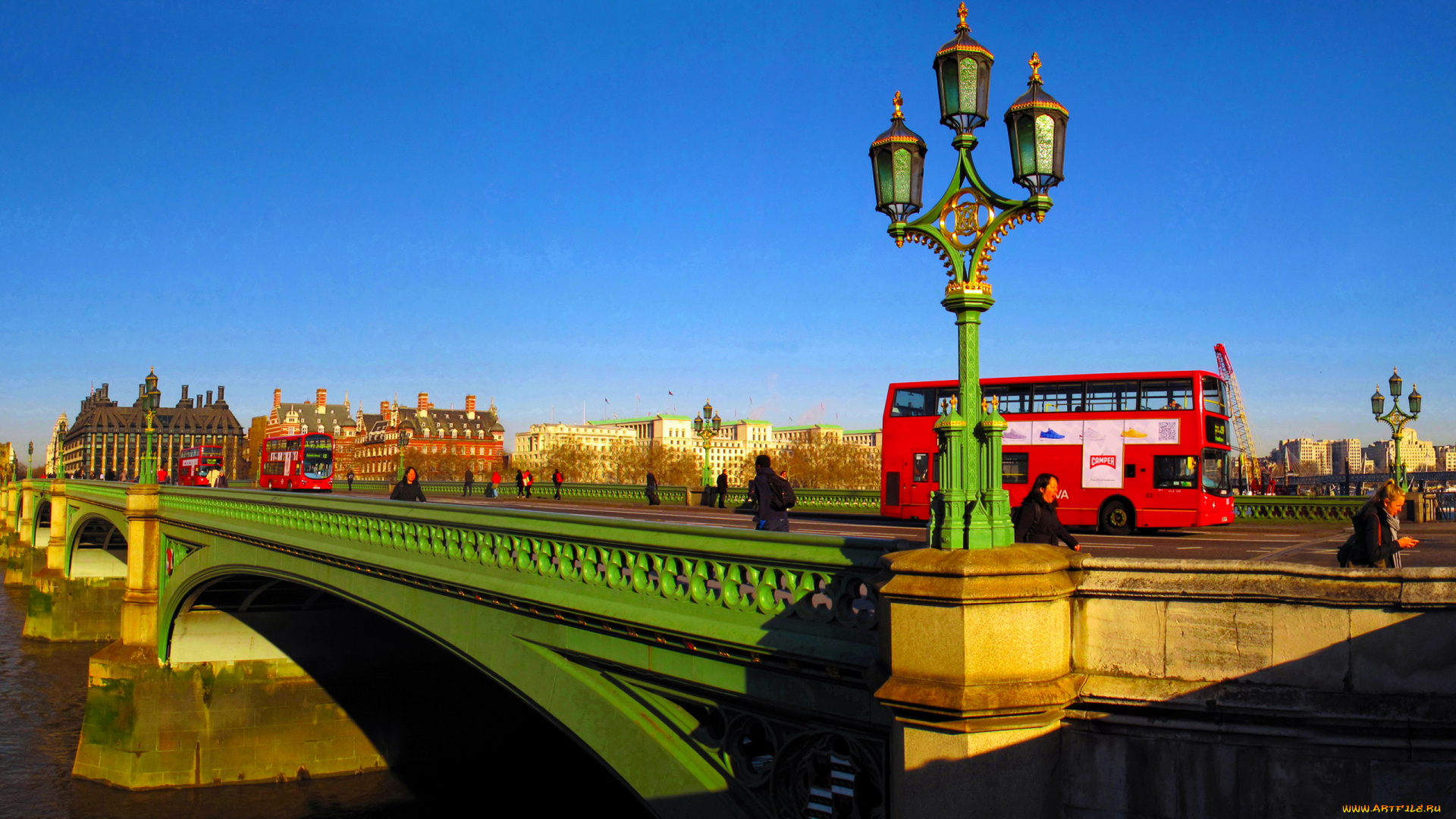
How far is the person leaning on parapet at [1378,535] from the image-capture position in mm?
7277

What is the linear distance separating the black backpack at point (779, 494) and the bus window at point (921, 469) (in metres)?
15.5

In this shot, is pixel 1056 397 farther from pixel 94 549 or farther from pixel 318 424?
pixel 318 424

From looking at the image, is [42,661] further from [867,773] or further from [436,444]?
[436,444]

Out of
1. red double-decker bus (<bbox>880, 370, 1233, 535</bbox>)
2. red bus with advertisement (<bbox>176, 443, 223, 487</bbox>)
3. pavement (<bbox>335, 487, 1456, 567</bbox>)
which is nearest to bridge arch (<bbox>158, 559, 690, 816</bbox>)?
pavement (<bbox>335, 487, 1456, 567</bbox>)

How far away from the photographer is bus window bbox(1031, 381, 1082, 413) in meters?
24.5

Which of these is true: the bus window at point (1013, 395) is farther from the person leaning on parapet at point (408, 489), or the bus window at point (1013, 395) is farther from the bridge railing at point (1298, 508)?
the person leaning on parapet at point (408, 489)

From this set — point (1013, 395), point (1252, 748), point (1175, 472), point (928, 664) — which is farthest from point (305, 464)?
point (1252, 748)

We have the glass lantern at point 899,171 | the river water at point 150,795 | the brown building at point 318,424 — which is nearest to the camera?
the glass lantern at point 899,171

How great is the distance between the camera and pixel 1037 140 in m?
6.56

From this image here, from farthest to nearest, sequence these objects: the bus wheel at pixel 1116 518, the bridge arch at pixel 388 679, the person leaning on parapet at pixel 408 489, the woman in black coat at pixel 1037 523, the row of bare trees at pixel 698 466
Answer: the row of bare trees at pixel 698 466
the bridge arch at pixel 388 679
the bus wheel at pixel 1116 518
the person leaning on parapet at pixel 408 489
the woman in black coat at pixel 1037 523

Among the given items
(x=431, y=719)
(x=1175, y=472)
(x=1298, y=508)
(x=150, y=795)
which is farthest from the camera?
(x=1298, y=508)

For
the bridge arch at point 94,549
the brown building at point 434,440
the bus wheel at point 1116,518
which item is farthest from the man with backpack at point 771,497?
the brown building at point 434,440

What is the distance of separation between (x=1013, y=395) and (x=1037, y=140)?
19.4m

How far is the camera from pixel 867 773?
6836 mm
